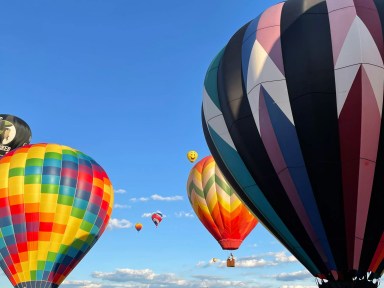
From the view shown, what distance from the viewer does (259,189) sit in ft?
42.4

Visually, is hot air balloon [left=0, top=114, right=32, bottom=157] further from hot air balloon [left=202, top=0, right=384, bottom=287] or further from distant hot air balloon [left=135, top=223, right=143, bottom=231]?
hot air balloon [left=202, top=0, right=384, bottom=287]

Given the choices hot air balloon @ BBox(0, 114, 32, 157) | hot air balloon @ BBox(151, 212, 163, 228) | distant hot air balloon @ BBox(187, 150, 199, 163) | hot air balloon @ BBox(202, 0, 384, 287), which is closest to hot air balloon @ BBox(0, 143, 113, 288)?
hot air balloon @ BBox(0, 114, 32, 157)

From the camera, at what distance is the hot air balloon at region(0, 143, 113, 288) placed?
19.9 metres

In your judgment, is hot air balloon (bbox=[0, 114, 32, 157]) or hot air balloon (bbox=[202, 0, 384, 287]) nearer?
hot air balloon (bbox=[202, 0, 384, 287])

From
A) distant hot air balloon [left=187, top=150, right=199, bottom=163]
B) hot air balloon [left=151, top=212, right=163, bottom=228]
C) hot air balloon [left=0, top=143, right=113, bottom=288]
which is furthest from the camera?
hot air balloon [left=151, top=212, right=163, bottom=228]

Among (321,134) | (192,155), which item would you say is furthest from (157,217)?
(321,134)

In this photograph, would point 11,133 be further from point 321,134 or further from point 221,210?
point 321,134

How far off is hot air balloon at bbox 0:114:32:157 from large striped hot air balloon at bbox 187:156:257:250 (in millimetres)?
11811

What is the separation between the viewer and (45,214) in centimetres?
2012

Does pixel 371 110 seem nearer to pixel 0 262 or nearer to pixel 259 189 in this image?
pixel 259 189

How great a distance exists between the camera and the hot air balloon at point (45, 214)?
784 inches

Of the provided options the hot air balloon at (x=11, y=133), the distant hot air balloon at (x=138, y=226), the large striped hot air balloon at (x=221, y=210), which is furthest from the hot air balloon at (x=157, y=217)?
the large striped hot air balloon at (x=221, y=210)

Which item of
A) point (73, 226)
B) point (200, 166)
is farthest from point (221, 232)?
point (73, 226)

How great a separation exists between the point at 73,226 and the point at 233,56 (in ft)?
35.6
